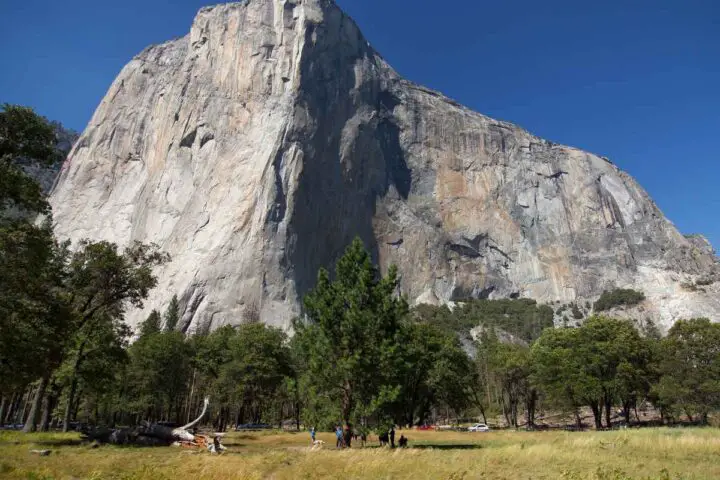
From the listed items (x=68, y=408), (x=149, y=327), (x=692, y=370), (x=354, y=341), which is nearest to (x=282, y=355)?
(x=68, y=408)

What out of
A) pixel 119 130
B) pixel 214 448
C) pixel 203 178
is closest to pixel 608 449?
pixel 214 448

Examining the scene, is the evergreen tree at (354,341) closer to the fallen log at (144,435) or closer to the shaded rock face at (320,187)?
the fallen log at (144,435)

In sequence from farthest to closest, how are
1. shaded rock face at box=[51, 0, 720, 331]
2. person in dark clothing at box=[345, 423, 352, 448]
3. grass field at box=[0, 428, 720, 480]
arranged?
shaded rock face at box=[51, 0, 720, 331], person in dark clothing at box=[345, 423, 352, 448], grass field at box=[0, 428, 720, 480]

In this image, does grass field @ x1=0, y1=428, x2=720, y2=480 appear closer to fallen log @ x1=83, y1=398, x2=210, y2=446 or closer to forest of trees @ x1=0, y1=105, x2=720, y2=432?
fallen log @ x1=83, y1=398, x2=210, y2=446

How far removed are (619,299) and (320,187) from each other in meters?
102

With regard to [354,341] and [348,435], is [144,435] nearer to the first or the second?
[348,435]

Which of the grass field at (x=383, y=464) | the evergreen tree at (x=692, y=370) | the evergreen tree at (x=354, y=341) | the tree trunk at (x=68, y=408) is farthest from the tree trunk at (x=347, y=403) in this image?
the evergreen tree at (x=692, y=370)

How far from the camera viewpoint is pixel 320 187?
132750mm

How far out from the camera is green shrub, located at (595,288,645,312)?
153m

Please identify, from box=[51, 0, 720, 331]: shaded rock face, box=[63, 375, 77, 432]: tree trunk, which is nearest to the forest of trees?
box=[63, 375, 77, 432]: tree trunk

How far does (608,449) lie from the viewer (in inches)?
861

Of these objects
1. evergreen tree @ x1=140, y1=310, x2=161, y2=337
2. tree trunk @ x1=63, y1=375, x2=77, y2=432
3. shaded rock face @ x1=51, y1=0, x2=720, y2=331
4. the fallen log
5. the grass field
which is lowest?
the grass field

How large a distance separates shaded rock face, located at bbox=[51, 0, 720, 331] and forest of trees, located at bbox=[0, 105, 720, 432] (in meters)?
52.3

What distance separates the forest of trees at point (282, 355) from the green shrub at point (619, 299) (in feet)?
268
